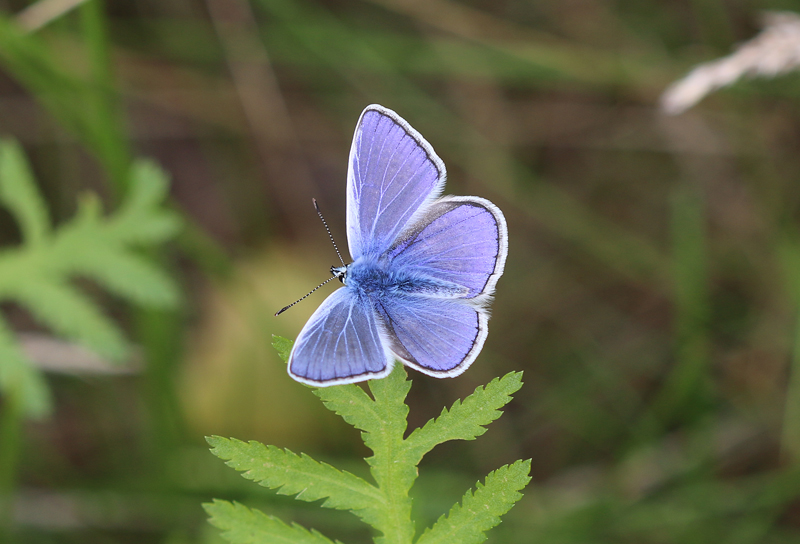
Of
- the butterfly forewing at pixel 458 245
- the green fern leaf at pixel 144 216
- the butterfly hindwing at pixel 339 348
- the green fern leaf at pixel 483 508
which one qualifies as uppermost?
the green fern leaf at pixel 144 216

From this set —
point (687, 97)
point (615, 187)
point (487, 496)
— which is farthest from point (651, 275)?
point (487, 496)

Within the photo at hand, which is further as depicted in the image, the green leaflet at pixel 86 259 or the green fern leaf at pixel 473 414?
the green leaflet at pixel 86 259

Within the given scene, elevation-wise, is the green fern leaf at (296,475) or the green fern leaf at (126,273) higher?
the green fern leaf at (126,273)

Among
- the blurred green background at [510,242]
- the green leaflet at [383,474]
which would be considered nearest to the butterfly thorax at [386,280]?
the green leaflet at [383,474]

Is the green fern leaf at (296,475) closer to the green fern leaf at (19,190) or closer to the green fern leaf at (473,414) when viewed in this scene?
the green fern leaf at (473,414)

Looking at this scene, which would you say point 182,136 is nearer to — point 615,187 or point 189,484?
point 189,484

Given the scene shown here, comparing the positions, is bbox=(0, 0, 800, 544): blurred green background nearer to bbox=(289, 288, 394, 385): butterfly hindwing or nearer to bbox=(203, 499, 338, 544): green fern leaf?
bbox=(289, 288, 394, 385): butterfly hindwing

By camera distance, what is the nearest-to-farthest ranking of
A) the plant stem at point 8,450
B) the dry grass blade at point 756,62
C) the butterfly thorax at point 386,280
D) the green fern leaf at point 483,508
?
the green fern leaf at point 483,508 < the butterfly thorax at point 386,280 < the dry grass blade at point 756,62 < the plant stem at point 8,450
